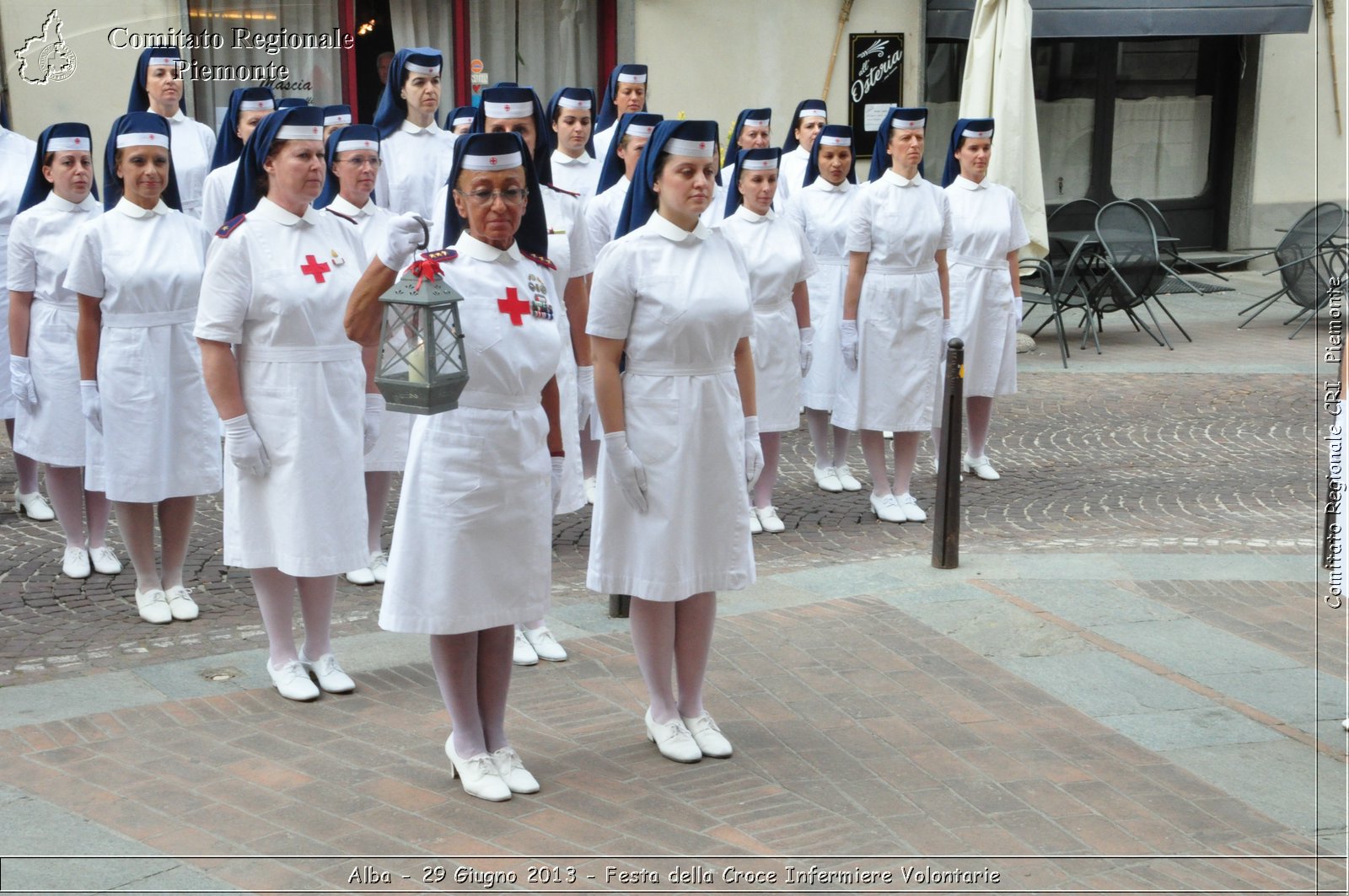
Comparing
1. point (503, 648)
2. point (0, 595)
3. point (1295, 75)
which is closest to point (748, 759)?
point (503, 648)

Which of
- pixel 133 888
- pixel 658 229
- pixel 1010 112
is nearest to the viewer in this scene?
pixel 133 888

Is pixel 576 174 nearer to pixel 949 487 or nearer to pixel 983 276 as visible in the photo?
pixel 983 276

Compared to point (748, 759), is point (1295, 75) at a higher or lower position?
higher

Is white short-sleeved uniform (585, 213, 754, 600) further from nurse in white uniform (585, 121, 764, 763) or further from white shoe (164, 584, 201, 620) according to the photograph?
white shoe (164, 584, 201, 620)

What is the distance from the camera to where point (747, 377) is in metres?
5.17

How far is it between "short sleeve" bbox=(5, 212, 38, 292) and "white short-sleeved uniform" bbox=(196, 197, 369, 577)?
230cm

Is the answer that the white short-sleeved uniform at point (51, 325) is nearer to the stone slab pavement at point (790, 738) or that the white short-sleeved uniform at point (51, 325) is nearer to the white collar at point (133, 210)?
the stone slab pavement at point (790, 738)

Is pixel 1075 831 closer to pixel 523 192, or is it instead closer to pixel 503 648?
pixel 503 648

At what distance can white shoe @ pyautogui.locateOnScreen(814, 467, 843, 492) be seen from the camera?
9352 millimetres

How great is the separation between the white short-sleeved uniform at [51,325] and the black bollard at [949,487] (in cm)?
404

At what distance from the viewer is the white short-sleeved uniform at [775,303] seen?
26.4ft

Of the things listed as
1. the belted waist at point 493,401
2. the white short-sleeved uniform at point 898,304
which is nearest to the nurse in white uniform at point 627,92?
the white short-sleeved uniform at point 898,304

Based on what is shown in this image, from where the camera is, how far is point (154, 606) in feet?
22.0

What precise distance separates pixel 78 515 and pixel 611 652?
9.75ft
